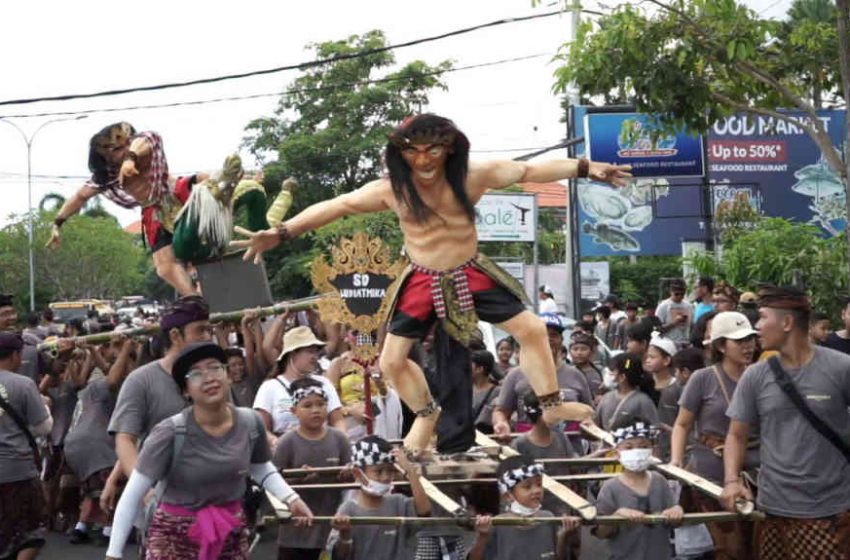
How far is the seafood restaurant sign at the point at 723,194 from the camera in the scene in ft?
86.1

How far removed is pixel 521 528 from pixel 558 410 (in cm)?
69

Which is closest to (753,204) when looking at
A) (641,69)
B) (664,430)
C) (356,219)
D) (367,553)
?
(356,219)

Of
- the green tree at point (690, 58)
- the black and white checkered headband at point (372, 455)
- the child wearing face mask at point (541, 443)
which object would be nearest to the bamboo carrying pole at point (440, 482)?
the black and white checkered headband at point (372, 455)

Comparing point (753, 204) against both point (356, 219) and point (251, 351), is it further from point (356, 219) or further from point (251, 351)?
point (251, 351)

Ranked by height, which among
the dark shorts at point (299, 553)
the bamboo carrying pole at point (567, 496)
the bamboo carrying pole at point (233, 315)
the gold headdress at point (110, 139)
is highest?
the gold headdress at point (110, 139)

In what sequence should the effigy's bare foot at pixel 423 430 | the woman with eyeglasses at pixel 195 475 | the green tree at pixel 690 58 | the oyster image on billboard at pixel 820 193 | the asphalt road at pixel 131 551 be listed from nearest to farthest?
1. the woman with eyeglasses at pixel 195 475
2. the effigy's bare foot at pixel 423 430
3. the asphalt road at pixel 131 551
4. the green tree at pixel 690 58
5. the oyster image on billboard at pixel 820 193

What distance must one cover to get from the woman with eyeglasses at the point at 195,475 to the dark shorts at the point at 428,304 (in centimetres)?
122

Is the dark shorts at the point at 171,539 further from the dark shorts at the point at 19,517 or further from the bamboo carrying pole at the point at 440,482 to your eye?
the dark shorts at the point at 19,517

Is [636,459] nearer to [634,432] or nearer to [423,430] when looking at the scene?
[634,432]

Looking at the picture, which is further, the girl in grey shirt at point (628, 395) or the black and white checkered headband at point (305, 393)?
the girl in grey shirt at point (628, 395)

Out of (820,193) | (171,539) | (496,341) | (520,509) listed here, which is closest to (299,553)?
(520,509)

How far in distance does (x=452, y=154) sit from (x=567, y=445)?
2.47 meters

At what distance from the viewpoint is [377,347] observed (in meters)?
8.26

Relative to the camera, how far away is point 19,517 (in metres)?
8.20
